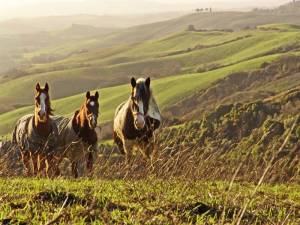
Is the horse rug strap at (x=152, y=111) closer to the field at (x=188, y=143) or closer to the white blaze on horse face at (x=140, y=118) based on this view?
the field at (x=188, y=143)

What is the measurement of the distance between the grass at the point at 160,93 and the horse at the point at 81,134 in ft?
242

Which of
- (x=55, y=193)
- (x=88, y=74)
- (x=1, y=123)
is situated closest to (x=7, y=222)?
(x=55, y=193)

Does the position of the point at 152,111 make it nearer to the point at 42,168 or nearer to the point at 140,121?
the point at 140,121

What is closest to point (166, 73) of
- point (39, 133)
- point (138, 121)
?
point (39, 133)

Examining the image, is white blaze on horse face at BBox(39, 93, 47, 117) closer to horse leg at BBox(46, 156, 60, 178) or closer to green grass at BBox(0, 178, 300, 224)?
horse leg at BBox(46, 156, 60, 178)

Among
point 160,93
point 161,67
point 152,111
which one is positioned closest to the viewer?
point 152,111

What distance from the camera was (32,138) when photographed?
13609 millimetres

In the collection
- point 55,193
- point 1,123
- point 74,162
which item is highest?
point 55,193

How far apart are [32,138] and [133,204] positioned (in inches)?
308

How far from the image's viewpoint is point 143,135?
13.9 meters

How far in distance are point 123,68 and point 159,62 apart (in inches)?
443

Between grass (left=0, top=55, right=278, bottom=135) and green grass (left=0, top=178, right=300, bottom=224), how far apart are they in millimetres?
80309

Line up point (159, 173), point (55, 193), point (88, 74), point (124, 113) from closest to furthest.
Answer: point (55, 193) → point (159, 173) → point (124, 113) → point (88, 74)

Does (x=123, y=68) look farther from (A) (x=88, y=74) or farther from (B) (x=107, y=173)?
(B) (x=107, y=173)
